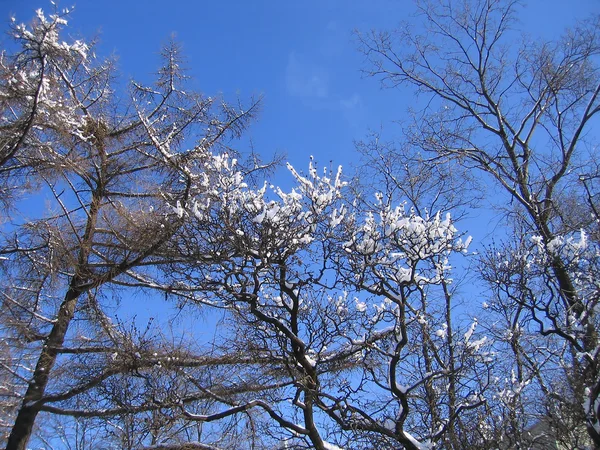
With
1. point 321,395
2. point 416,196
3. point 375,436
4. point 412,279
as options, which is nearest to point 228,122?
point 416,196

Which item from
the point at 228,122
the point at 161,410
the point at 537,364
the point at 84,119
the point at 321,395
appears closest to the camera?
the point at 321,395

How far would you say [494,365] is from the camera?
696cm

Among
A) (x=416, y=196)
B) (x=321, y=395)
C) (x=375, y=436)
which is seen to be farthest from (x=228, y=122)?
(x=375, y=436)

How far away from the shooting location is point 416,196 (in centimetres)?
988

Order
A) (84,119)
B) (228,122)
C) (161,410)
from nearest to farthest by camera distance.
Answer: (161,410) → (84,119) → (228,122)

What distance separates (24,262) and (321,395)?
4950 millimetres

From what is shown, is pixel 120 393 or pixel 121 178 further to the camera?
pixel 121 178

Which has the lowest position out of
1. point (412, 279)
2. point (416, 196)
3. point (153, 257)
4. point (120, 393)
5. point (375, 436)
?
point (375, 436)

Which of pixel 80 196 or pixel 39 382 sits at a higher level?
pixel 80 196

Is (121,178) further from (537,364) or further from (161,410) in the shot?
(537,364)

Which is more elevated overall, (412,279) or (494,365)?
(412,279)

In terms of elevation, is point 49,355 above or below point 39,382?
above

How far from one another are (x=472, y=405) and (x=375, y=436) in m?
1.24

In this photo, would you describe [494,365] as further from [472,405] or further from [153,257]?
[153,257]
